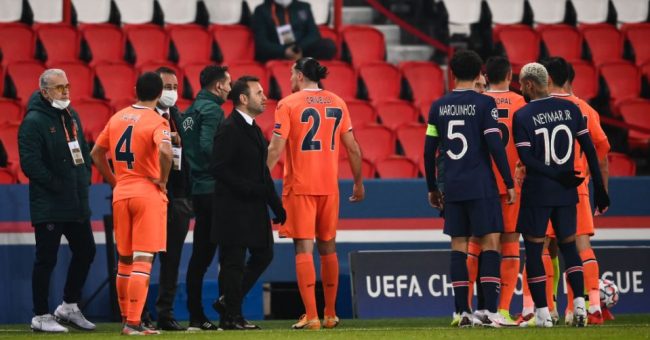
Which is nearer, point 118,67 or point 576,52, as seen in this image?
point 118,67

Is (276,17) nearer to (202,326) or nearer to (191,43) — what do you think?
(191,43)

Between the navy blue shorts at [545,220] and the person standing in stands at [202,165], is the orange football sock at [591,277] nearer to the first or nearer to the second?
the navy blue shorts at [545,220]

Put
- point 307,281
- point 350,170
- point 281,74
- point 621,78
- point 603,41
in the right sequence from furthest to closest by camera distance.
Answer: point 603,41
point 621,78
point 281,74
point 350,170
point 307,281

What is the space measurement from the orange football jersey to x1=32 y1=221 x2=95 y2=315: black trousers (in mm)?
3216

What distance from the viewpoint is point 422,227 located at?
40.3ft

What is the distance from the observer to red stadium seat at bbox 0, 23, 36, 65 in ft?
49.3

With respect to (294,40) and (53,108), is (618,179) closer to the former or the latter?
(294,40)

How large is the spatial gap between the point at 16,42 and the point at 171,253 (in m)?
6.07

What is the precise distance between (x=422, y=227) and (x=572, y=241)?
9.86ft

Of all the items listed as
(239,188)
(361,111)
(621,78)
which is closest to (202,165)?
(239,188)

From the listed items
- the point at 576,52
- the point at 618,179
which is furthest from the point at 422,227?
the point at 576,52

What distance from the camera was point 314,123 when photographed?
389 inches

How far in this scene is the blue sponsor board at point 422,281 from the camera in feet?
38.1

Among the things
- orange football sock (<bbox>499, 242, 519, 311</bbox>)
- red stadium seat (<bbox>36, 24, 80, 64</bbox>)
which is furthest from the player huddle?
red stadium seat (<bbox>36, 24, 80, 64</bbox>)
